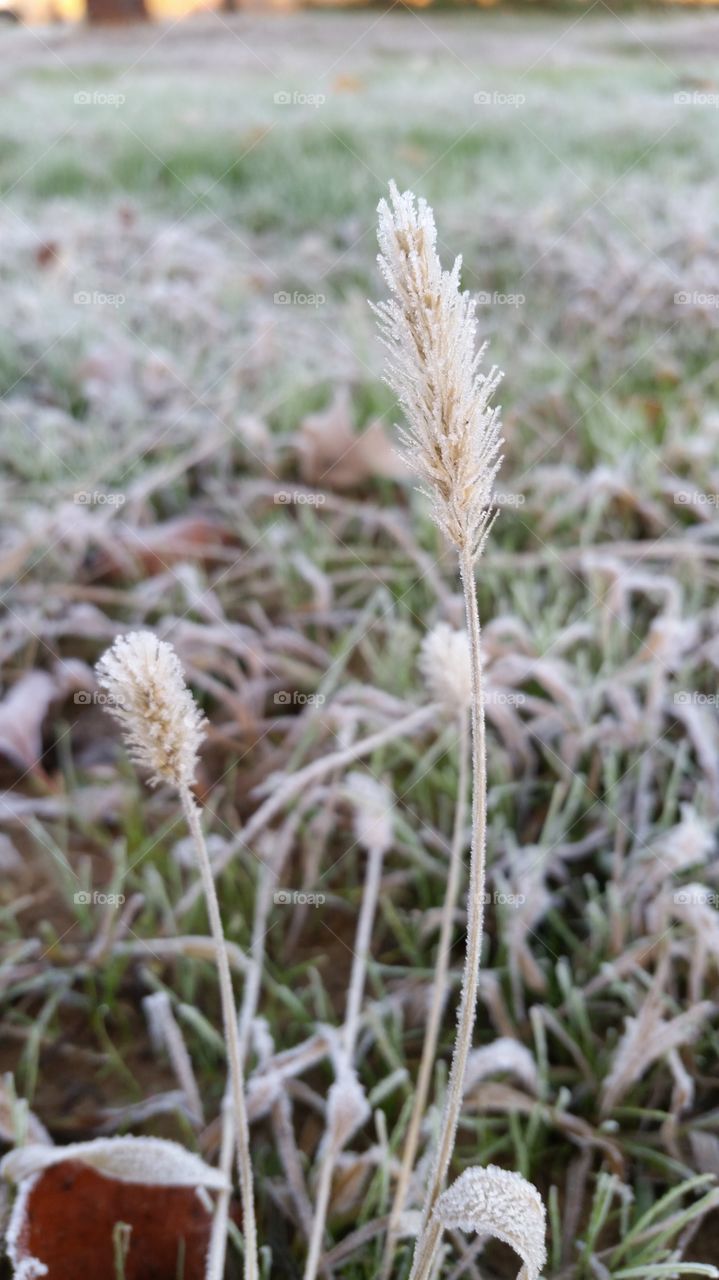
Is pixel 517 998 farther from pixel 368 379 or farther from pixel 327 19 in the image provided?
pixel 327 19

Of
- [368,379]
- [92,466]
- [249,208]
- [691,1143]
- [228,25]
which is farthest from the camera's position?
[228,25]

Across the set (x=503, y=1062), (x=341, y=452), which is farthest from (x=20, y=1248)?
(x=341, y=452)

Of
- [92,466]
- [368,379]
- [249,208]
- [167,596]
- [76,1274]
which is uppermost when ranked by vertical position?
[249,208]

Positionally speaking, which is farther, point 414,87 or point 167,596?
point 414,87

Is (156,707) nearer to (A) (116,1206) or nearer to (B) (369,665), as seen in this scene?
(A) (116,1206)

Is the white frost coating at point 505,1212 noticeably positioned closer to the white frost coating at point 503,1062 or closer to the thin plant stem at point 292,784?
the white frost coating at point 503,1062

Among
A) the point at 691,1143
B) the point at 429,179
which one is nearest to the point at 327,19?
the point at 429,179

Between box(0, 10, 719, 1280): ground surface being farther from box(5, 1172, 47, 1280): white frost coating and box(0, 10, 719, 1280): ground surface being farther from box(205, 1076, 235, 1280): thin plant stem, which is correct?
box(5, 1172, 47, 1280): white frost coating
